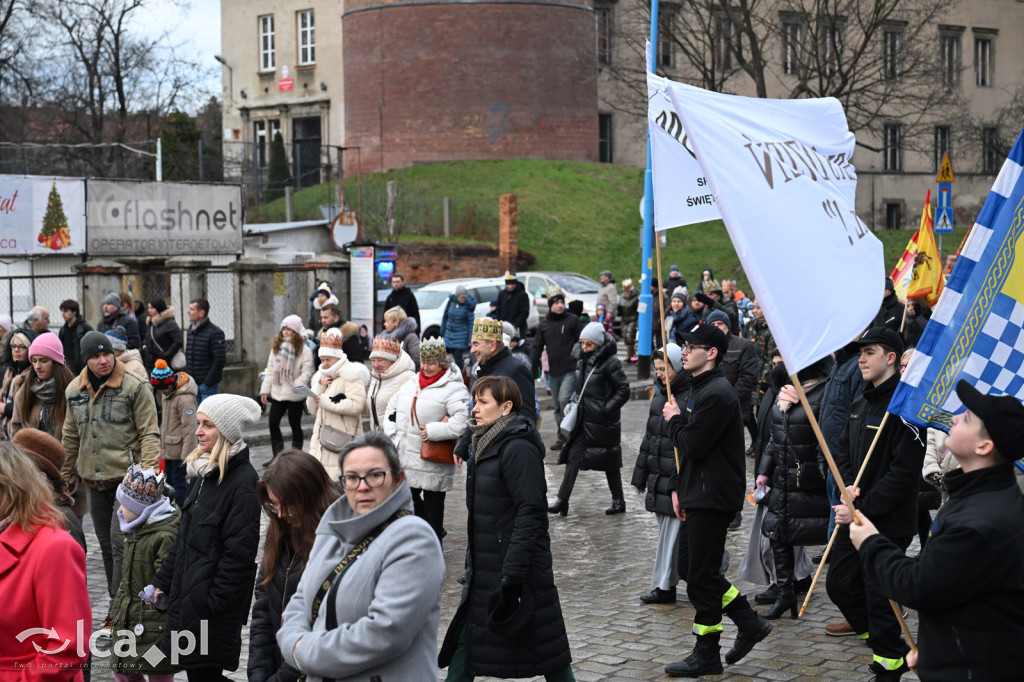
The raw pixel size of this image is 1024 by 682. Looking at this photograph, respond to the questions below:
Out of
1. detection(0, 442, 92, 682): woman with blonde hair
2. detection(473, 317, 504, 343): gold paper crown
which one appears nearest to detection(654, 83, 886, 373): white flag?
detection(0, 442, 92, 682): woman with blonde hair

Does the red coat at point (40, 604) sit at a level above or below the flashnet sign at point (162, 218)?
below

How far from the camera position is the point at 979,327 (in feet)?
17.0

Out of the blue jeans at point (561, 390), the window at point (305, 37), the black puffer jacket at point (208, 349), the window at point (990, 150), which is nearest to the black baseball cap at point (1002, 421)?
the blue jeans at point (561, 390)

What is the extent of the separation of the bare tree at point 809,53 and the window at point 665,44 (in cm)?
6

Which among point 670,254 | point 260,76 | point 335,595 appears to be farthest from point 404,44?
point 335,595

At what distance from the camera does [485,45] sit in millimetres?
45719

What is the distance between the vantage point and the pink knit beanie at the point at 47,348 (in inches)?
392

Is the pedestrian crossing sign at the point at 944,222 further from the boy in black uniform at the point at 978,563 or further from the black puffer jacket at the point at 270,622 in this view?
the black puffer jacket at the point at 270,622

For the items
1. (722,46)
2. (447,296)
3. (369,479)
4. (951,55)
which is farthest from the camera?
(951,55)

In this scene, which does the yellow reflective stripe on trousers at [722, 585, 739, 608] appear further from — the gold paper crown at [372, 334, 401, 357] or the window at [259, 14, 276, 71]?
the window at [259, 14, 276, 71]

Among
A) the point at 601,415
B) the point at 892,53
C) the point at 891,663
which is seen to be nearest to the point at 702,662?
the point at 891,663

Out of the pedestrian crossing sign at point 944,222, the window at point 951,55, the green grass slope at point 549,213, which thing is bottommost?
the pedestrian crossing sign at point 944,222

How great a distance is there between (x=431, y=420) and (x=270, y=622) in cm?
424

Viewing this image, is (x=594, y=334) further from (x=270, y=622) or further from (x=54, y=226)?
(x=54, y=226)
